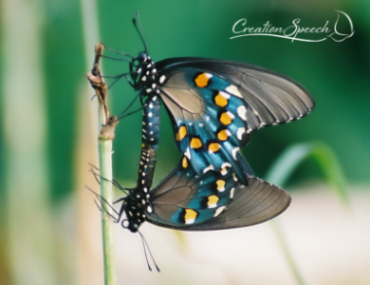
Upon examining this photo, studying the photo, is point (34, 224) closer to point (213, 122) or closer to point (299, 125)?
point (213, 122)

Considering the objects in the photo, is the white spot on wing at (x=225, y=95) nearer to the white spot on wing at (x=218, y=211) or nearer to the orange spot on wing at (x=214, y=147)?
the orange spot on wing at (x=214, y=147)

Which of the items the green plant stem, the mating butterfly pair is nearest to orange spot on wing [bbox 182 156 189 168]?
the mating butterfly pair

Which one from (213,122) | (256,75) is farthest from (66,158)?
(256,75)

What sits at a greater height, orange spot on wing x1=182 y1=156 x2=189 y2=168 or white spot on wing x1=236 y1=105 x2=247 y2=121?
white spot on wing x1=236 y1=105 x2=247 y2=121

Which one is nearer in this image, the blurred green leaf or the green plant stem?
the green plant stem

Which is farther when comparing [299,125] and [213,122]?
[299,125]

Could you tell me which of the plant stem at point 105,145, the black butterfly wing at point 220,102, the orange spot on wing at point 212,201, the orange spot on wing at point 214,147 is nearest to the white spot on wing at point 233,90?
the black butterfly wing at point 220,102

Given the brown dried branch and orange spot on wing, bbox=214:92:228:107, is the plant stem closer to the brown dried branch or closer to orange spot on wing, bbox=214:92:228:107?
the brown dried branch

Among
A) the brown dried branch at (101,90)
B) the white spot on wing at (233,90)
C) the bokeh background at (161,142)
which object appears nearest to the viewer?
the brown dried branch at (101,90)
